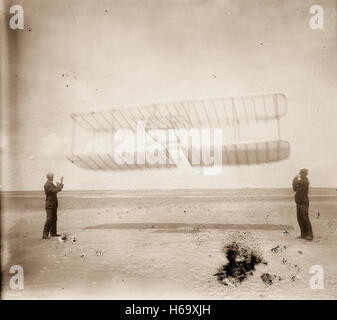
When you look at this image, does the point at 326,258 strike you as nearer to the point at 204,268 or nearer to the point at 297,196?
the point at 297,196

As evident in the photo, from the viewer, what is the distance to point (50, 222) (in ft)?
19.6

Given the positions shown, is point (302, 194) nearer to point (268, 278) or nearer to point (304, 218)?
point (304, 218)

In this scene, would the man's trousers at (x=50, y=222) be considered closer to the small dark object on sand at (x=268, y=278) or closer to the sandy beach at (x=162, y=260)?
the sandy beach at (x=162, y=260)

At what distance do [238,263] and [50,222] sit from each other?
12.8ft

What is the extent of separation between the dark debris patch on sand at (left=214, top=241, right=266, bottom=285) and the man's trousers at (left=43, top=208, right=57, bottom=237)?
356 centimetres

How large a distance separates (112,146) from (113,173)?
71 cm

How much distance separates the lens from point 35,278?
441 centimetres

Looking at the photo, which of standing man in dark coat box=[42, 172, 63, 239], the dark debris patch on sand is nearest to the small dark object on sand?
the dark debris patch on sand

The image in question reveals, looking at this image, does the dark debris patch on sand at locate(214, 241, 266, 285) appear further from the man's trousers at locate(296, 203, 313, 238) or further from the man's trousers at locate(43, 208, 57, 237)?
the man's trousers at locate(43, 208, 57, 237)

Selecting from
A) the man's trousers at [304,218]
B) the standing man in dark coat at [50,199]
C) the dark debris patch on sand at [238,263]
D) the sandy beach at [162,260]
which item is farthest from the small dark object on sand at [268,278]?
the standing man in dark coat at [50,199]

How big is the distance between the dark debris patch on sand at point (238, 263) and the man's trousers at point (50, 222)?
356cm

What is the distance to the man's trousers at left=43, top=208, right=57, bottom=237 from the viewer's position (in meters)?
5.88

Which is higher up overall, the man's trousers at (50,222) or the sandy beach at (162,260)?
the man's trousers at (50,222)

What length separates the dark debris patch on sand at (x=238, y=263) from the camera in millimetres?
4293
